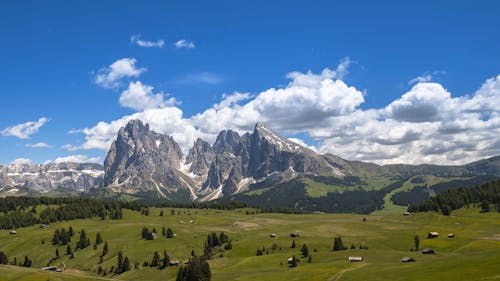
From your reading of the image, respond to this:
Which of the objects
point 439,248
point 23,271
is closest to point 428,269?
point 439,248

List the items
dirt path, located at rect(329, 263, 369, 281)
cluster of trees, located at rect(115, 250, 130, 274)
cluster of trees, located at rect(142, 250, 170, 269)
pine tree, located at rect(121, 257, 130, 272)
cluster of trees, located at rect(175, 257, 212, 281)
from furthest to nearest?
pine tree, located at rect(121, 257, 130, 272), cluster of trees, located at rect(115, 250, 130, 274), cluster of trees, located at rect(142, 250, 170, 269), cluster of trees, located at rect(175, 257, 212, 281), dirt path, located at rect(329, 263, 369, 281)

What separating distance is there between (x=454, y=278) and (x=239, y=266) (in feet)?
285

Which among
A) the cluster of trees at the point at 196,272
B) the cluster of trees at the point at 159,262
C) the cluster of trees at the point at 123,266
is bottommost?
the cluster of trees at the point at 123,266

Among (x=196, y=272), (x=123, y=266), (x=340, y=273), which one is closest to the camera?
(x=340, y=273)

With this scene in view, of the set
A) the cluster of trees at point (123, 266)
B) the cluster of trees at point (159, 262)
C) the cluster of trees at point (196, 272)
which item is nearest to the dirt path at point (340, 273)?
the cluster of trees at point (196, 272)

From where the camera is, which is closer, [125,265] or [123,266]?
[125,265]

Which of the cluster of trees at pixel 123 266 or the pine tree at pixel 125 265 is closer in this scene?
the cluster of trees at pixel 123 266

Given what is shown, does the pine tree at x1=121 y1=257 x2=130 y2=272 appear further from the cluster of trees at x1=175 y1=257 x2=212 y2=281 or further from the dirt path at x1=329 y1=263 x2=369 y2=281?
the dirt path at x1=329 y1=263 x2=369 y2=281

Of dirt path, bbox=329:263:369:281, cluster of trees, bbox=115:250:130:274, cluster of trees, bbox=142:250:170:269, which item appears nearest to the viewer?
dirt path, bbox=329:263:369:281

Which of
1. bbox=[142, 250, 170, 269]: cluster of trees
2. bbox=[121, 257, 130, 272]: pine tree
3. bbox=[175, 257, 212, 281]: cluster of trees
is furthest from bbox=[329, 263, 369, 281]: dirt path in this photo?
bbox=[121, 257, 130, 272]: pine tree

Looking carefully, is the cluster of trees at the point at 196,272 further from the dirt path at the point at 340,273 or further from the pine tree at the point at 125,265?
the pine tree at the point at 125,265

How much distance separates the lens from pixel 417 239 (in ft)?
618

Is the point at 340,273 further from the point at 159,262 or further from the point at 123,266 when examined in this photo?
the point at 123,266

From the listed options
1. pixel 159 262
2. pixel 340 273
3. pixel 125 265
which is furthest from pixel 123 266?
pixel 340 273
